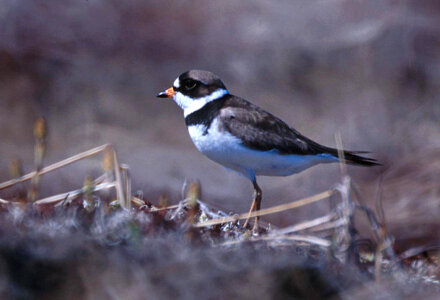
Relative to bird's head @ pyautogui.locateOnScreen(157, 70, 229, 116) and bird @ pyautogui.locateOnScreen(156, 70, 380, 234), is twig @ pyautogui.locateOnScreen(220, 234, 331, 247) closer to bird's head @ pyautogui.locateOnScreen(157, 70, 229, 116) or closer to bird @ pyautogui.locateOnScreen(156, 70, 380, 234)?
bird @ pyautogui.locateOnScreen(156, 70, 380, 234)

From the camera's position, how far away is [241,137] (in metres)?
2.33

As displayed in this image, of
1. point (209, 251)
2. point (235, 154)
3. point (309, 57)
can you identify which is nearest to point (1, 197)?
point (209, 251)

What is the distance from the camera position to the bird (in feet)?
7.66

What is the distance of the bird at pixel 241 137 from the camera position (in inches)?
91.9

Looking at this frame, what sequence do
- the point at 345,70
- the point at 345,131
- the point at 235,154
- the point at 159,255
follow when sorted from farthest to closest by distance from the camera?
the point at 345,70
the point at 345,131
the point at 235,154
the point at 159,255

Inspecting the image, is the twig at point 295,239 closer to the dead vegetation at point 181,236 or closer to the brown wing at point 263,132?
the dead vegetation at point 181,236

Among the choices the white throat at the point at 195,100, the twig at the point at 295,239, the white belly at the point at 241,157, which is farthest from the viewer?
the white throat at the point at 195,100

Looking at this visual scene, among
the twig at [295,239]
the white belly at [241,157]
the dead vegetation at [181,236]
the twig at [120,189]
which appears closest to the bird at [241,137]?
the white belly at [241,157]

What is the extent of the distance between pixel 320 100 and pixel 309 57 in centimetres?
39

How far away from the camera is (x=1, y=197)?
151cm

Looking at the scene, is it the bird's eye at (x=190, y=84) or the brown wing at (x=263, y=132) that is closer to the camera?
the brown wing at (x=263, y=132)

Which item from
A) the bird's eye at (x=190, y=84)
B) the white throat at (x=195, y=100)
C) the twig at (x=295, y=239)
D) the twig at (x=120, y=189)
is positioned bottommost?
the twig at (x=295, y=239)

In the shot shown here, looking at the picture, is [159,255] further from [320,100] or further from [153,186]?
[320,100]

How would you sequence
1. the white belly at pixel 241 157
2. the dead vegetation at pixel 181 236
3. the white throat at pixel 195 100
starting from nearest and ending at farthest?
the dead vegetation at pixel 181 236, the white belly at pixel 241 157, the white throat at pixel 195 100
